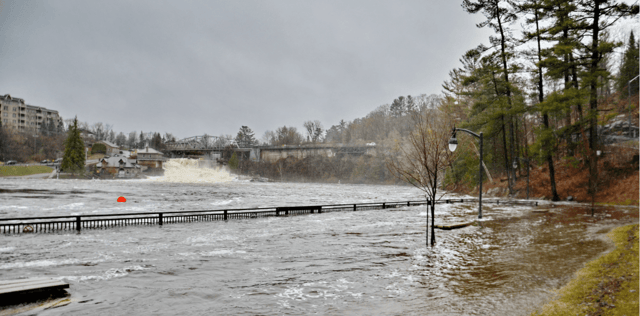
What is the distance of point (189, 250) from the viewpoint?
14.7m

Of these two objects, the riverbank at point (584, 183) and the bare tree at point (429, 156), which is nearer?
the bare tree at point (429, 156)

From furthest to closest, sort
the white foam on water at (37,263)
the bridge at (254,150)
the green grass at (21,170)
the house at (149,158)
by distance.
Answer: the bridge at (254,150) < the house at (149,158) < the green grass at (21,170) < the white foam on water at (37,263)

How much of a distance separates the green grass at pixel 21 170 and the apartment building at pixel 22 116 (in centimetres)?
4074

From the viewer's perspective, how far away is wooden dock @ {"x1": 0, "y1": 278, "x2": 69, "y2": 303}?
7.53m

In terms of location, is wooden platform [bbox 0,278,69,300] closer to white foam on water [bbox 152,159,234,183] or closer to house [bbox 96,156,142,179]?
white foam on water [bbox 152,159,234,183]

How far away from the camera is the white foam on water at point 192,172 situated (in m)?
130

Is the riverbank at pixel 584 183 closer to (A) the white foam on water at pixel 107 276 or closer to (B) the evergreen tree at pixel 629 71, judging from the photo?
(B) the evergreen tree at pixel 629 71

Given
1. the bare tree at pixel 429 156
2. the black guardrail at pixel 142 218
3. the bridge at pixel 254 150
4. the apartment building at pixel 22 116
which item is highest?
the apartment building at pixel 22 116

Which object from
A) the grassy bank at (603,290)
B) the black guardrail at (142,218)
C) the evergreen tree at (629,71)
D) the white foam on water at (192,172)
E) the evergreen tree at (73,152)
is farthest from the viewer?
the white foam on water at (192,172)

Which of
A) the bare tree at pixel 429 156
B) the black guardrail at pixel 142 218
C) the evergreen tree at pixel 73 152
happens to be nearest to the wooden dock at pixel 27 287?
the bare tree at pixel 429 156

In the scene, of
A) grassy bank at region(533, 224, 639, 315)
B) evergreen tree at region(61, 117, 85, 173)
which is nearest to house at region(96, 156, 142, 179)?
evergreen tree at region(61, 117, 85, 173)

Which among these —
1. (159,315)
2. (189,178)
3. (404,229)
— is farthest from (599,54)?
(189,178)

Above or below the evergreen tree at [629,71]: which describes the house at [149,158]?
below

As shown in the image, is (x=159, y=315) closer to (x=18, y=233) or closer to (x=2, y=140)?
(x=18, y=233)
